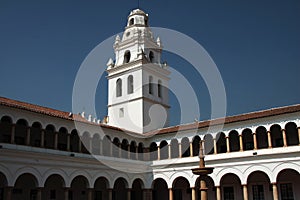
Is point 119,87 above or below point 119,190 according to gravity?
above

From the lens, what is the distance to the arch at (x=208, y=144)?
3205cm

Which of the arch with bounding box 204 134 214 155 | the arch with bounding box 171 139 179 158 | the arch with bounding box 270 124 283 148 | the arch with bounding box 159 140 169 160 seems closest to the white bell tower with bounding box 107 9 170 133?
the arch with bounding box 159 140 169 160

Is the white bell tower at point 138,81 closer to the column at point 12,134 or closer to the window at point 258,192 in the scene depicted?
the window at point 258,192

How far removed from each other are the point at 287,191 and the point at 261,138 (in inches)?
177

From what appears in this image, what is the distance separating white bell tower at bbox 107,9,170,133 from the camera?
38281mm

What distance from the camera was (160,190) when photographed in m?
35.9

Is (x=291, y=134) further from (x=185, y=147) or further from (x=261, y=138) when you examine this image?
(x=185, y=147)

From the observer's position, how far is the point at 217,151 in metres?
32.2

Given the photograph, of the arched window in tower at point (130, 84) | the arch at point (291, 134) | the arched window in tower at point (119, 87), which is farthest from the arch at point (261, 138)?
the arched window in tower at point (119, 87)

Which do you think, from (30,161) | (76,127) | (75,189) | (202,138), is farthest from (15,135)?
(202,138)

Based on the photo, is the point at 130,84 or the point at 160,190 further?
the point at 130,84

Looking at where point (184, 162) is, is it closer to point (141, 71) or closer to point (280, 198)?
point (280, 198)

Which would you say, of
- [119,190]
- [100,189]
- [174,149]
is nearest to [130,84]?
[174,149]

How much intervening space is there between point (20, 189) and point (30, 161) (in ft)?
10.9
